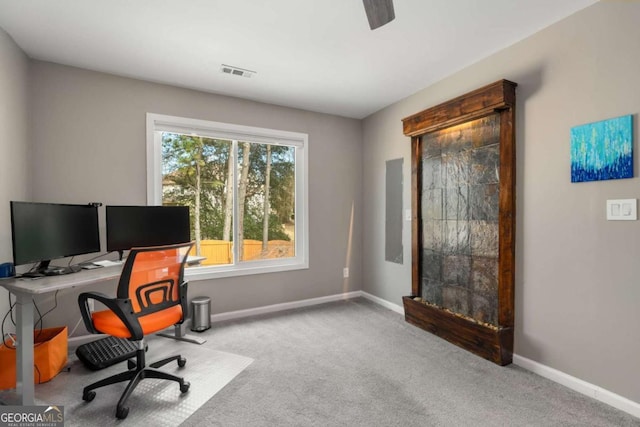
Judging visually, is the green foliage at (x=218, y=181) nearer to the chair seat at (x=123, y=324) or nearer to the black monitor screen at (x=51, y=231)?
the black monitor screen at (x=51, y=231)

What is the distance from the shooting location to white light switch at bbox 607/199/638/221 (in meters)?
1.78

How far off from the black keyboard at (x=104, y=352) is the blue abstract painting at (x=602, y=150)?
3638 millimetres

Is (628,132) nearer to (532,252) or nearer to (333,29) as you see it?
(532,252)

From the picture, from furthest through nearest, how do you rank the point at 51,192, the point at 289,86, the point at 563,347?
the point at 289,86
the point at 51,192
the point at 563,347

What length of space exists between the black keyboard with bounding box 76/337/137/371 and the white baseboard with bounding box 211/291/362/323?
0.87m

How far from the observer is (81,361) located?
2.43 meters

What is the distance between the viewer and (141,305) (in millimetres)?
1929

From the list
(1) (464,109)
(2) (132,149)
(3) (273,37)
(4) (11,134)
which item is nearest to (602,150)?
(1) (464,109)

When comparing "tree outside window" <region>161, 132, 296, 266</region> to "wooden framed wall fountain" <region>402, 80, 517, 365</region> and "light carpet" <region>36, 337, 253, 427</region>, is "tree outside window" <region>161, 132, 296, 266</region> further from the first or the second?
"wooden framed wall fountain" <region>402, 80, 517, 365</region>

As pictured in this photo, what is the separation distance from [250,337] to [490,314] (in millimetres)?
2162

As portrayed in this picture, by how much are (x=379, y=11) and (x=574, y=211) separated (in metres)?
1.84

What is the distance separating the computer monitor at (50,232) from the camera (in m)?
1.92

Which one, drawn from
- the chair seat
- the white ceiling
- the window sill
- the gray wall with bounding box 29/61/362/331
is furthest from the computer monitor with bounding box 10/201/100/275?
the white ceiling

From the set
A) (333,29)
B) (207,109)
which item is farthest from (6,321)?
(333,29)
